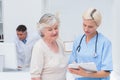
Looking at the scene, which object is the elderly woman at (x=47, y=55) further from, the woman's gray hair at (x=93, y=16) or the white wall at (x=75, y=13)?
the white wall at (x=75, y=13)

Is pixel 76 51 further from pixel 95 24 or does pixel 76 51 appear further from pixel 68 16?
pixel 68 16

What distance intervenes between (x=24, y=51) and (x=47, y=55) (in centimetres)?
123

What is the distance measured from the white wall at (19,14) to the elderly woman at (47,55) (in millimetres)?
2866

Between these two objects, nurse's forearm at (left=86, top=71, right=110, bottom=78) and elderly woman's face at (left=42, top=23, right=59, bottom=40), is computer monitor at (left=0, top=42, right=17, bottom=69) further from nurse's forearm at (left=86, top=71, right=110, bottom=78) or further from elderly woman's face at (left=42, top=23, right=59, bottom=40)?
nurse's forearm at (left=86, top=71, right=110, bottom=78)

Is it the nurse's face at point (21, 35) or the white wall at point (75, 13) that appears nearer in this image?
the nurse's face at point (21, 35)

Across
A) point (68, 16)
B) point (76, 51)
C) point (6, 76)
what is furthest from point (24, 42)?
point (68, 16)

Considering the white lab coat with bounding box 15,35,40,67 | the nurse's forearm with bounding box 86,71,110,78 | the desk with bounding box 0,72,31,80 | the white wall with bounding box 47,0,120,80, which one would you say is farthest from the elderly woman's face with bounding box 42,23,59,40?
the white wall with bounding box 47,0,120,80

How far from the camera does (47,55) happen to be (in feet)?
5.68

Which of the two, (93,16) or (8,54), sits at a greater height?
(93,16)

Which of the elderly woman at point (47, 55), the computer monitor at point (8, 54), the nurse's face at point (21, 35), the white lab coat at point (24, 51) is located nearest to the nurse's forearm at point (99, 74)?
the elderly woman at point (47, 55)

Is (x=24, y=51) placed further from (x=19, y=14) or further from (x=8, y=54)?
(x=19, y=14)

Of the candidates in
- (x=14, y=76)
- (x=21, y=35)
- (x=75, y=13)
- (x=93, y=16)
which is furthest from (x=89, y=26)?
(x=75, y=13)

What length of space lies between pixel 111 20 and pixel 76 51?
9.12 feet

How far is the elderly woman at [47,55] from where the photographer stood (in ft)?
5.58
